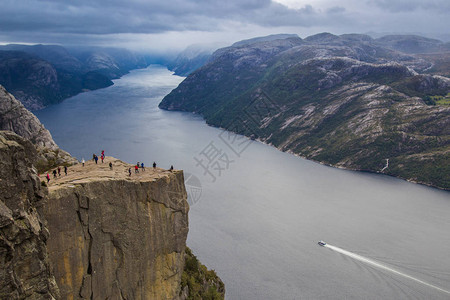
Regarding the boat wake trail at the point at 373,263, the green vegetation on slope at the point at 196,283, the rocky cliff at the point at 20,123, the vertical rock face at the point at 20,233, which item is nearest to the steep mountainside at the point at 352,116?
the boat wake trail at the point at 373,263

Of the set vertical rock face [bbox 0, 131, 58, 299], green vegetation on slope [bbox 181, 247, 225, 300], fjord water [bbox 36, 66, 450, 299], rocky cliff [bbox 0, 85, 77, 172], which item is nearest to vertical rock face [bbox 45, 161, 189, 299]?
green vegetation on slope [bbox 181, 247, 225, 300]

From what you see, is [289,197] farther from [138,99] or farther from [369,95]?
[138,99]

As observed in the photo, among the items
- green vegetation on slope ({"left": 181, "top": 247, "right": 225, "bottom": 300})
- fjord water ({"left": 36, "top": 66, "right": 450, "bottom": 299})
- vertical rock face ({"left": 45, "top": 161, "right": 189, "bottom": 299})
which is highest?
vertical rock face ({"left": 45, "top": 161, "right": 189, "bottom": 299})

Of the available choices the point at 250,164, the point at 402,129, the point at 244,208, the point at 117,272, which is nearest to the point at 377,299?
the point at 244,208

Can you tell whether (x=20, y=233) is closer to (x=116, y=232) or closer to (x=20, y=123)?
(x=116, y=232)

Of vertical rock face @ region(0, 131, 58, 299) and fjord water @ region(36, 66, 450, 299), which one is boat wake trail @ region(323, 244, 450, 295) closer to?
fjord water @ region(36, 66, 450, 299)

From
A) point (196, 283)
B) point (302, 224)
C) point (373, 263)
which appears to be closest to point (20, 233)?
point (196, 283)
